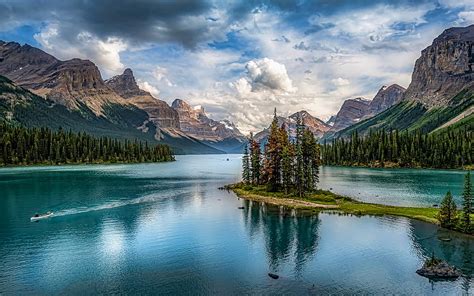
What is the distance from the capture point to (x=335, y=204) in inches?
3873

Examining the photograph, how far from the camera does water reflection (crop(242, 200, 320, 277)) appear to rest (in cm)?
5678

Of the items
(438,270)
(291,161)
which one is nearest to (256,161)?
(291,161)

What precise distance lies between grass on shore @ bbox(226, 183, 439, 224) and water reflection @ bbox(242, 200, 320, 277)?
278 inches

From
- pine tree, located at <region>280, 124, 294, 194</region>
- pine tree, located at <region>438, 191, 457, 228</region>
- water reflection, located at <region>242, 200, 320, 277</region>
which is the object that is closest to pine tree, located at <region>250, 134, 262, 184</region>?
pine tree, located at <region>280, 124, 294, 194</region>

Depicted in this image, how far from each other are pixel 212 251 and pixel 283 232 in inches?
680

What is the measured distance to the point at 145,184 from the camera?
154125 millimetres

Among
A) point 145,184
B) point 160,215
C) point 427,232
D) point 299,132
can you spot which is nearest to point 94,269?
point 160,215

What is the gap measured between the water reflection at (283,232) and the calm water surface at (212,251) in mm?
192

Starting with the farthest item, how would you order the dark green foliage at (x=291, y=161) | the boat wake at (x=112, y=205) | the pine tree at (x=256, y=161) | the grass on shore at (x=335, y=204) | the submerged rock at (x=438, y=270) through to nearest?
1. the pine tree at (x=256, y=161)
2. the dark green foliage at (x=291, y=161)
3. the boat wake at (x=112, y=205)
4. the grass on shore at (x=335, y=204)
5. the submerged rock at (x=438, y=270)

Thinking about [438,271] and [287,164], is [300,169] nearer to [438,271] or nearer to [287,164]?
[287,164]

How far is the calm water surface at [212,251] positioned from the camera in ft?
150

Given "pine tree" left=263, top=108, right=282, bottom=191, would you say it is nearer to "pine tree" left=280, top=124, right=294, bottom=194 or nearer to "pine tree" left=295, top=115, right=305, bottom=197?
"pine tree" left=280, top=124, right=294, bottom=194

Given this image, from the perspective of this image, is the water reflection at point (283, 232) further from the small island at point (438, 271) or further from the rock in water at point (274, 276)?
the small island at point (438, 271)

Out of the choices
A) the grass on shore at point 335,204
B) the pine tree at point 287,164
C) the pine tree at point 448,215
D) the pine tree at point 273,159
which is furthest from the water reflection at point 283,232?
the pine tree at point 448,215
